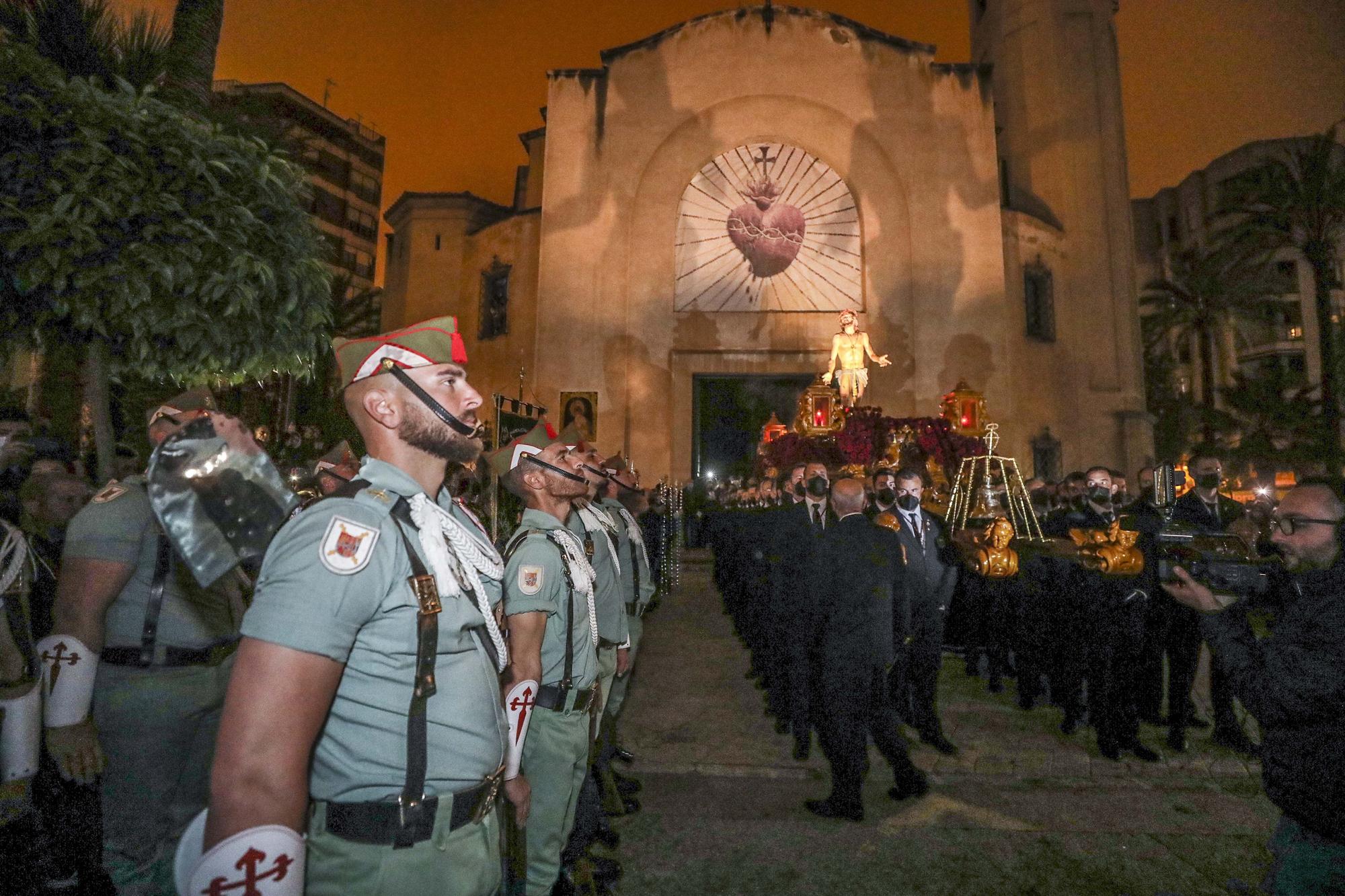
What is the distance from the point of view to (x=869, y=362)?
20156mm

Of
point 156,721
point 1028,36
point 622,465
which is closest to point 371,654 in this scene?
point 156,721

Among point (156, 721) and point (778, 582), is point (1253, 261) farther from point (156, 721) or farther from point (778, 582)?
point (156, 721)

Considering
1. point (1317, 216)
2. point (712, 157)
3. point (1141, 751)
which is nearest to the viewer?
point (1141, 751)

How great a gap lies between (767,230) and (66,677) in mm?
21250

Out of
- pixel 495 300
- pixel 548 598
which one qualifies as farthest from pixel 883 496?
pixel 495 300

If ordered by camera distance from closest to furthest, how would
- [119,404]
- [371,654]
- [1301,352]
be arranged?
[371,654]
[119,404]
[1301,352]

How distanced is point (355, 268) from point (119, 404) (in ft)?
150

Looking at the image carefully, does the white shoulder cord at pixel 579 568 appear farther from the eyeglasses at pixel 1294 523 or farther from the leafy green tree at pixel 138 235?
the eyeglasses at pixel 1294 523

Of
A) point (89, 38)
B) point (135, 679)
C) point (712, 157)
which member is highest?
point (712, 157)

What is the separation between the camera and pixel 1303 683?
2236mm

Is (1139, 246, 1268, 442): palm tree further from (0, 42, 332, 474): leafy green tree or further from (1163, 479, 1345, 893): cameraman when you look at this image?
(0, 42, 332, 474): leafy green tree

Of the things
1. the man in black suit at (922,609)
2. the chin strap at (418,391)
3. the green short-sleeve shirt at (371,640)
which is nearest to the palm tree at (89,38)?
the chin strap at (418,391)

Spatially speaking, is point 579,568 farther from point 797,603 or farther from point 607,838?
point 797,603

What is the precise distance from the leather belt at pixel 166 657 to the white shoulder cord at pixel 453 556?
1572mm
